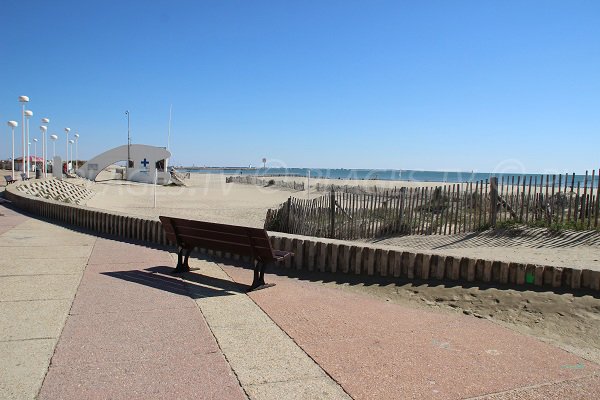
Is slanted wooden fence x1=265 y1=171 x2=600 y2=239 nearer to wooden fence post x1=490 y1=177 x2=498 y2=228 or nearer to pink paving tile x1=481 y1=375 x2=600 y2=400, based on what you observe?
wooden fence post x1=490 y1=177 x2=498 y2=228

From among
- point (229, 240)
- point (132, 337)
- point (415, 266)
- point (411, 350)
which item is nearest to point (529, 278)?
point (415, 266)

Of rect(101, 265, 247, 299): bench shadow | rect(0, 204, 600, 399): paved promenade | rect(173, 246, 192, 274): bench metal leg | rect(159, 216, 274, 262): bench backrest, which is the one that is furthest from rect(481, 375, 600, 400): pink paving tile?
rect(173, 246, 192, 274): bench metal leg

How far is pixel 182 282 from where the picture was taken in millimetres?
6215

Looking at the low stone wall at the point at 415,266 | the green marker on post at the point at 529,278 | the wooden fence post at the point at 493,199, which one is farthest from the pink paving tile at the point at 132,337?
the wooden fence post at the point at 493,199

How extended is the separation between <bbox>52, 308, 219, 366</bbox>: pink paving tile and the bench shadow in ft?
2.70

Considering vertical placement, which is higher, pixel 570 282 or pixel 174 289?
pixel 570 282

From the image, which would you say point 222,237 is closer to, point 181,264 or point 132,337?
point 181,264

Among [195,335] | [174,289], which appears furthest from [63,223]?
[195,335]

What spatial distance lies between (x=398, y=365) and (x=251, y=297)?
2301 mm

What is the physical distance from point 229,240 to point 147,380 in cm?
298

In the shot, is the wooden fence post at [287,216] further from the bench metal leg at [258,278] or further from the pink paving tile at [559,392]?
the pink paving tile at [559,392]

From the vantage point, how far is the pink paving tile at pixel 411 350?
3424 mm

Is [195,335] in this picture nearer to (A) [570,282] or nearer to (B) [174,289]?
(B) [174,289]

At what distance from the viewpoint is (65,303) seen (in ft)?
16.8
